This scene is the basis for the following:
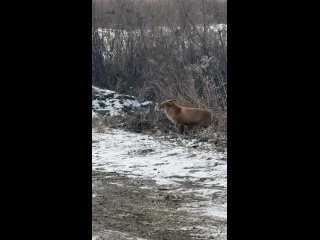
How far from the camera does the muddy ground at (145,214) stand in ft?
14.9

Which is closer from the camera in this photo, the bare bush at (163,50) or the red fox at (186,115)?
the red fox at (186,115)

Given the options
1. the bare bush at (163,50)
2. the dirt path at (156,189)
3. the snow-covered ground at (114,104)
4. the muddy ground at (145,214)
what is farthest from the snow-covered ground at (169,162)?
the snow-covered ground at (114,104)

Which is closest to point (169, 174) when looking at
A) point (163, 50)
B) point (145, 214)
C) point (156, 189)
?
point (156, 189)

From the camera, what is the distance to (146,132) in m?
9.91

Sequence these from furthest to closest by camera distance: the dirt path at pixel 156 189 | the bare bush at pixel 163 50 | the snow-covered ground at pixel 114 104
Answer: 1. the snow-covered ground at pixel 114 104
2. the bare bush at pixel 163 50
3. the dirt path at pixel 156 189

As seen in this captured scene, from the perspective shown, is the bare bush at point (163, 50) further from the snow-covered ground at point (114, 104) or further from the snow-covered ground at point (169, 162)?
the snow-covered ground at point (169, 162)

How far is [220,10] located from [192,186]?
Result: 6.20m

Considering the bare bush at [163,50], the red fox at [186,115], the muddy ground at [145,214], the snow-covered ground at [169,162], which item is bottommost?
the muddy ground at [145,214]

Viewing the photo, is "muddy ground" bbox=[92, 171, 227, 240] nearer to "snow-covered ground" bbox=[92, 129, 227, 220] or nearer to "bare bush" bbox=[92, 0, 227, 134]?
"snow-covered ground" bbox=[92, 129, 227, 220]

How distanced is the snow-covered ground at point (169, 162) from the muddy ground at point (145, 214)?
14 cm
